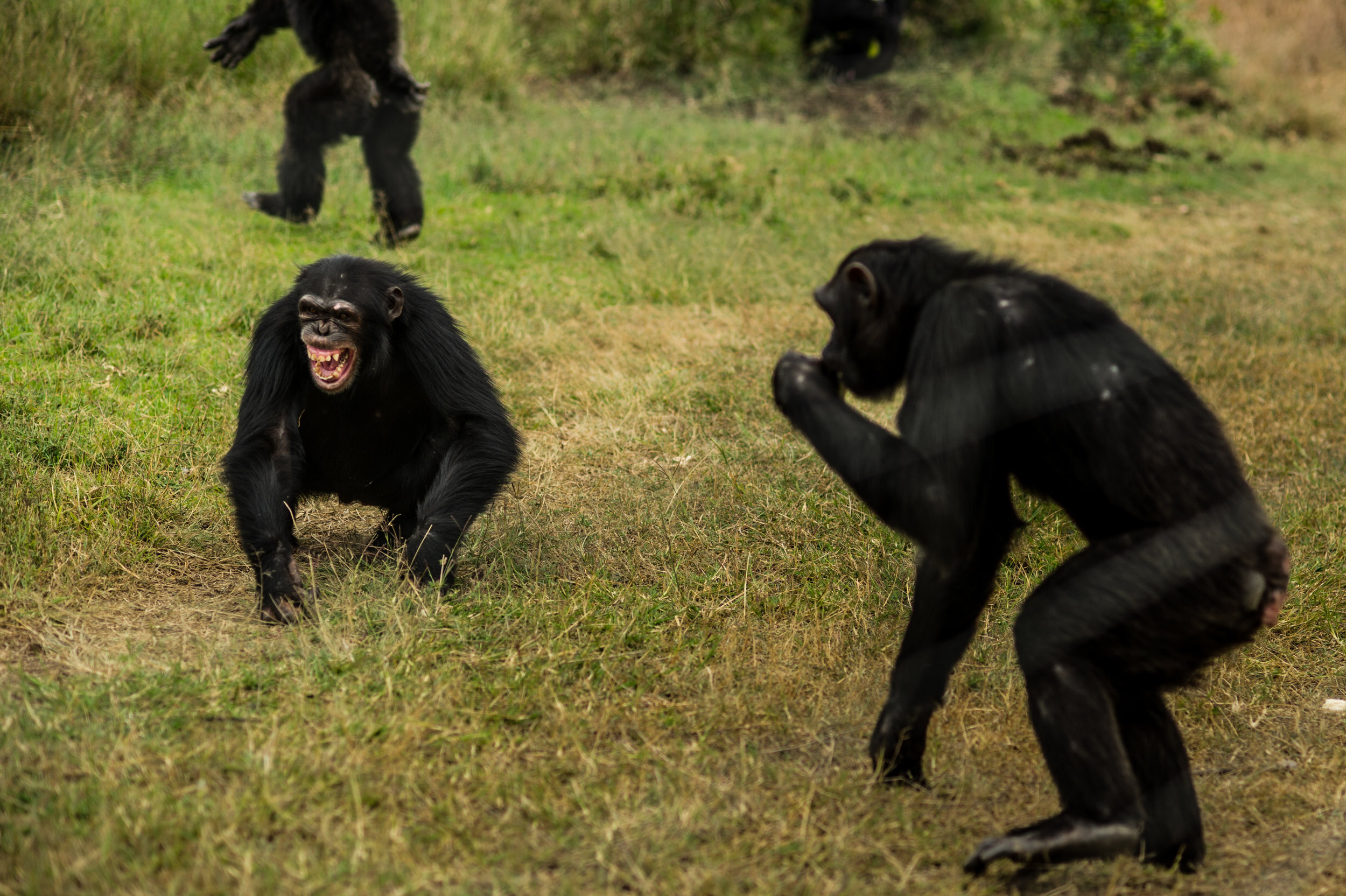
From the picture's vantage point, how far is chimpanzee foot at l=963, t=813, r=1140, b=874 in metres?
3.00

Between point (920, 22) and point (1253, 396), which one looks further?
point (920, 22)

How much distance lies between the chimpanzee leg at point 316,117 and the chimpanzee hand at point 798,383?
658 centimetres

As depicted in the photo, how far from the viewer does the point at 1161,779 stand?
3281 millimetres

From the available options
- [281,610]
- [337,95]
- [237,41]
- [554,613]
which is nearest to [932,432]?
[554,613]

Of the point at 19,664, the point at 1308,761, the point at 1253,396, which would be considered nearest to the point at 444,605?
the point at 19,664

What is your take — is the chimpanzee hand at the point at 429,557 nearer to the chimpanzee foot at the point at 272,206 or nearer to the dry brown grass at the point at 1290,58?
the chimpanzee foot at the point at 272,206

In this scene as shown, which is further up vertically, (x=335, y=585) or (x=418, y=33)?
(x=418, y=33)

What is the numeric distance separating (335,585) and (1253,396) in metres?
5.39

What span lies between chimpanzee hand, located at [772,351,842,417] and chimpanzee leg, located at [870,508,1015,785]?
0.66 metres

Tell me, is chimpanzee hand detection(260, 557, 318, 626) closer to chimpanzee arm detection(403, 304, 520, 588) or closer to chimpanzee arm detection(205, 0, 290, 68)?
chimpanzee arm detection(403, 304, 520, 588)

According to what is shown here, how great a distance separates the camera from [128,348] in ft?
20.8

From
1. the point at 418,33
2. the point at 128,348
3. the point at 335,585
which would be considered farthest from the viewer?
the point at 418,33

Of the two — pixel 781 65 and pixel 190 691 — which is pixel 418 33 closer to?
pixel 781 65

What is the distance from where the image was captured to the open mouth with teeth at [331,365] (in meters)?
4.57
